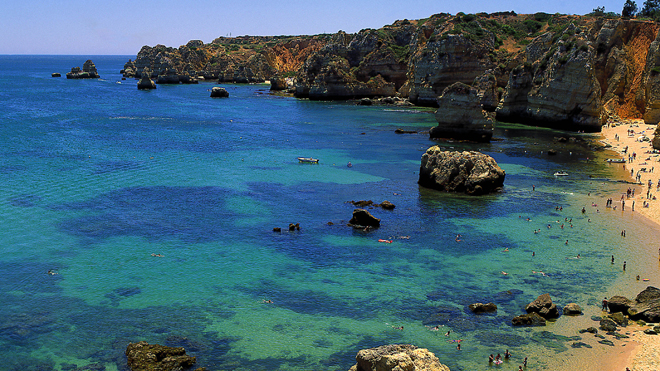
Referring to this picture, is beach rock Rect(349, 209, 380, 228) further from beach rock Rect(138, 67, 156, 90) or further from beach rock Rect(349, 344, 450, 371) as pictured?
beach rock Rect(138, 67, 156, 90)

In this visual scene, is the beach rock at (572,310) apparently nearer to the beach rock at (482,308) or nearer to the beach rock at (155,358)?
Result: the beach rock at (482,308)

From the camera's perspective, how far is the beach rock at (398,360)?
18125 mm

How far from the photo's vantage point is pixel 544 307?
29.4 meters

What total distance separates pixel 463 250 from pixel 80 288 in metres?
26.4

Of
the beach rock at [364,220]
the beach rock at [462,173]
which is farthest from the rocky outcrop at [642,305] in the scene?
the beach rock at [462,173]

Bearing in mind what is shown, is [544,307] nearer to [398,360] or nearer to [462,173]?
[398,360]

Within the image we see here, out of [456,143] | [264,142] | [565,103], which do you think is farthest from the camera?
[565,103]

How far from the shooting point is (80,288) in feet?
105

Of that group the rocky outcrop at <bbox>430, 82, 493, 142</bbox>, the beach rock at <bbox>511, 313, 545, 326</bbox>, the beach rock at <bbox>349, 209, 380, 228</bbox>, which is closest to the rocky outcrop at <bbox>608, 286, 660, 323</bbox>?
the beach rock at <bbox>511, 313, 545, 326</bbox>

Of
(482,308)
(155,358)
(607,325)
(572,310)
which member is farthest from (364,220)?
(155,358)

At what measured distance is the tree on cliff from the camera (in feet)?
477

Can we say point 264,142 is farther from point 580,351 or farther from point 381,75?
point 381,75

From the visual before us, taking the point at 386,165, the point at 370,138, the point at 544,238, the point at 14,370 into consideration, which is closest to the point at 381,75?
the point at 370,138

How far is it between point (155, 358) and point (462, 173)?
39255 millimetres
